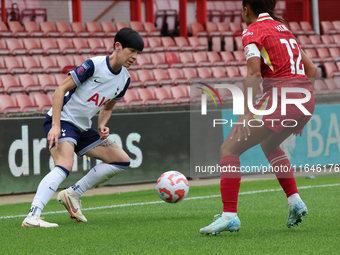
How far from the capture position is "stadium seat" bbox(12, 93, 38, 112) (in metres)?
10.3

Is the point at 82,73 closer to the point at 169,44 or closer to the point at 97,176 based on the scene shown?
the point at 97,176

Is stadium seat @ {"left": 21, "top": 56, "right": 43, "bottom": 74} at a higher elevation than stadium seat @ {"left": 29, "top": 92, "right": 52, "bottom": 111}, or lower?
higher

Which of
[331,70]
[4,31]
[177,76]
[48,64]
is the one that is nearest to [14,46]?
[4,31]

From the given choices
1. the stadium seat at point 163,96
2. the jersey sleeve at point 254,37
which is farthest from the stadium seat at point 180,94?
the jersey sleeve at point 254,37

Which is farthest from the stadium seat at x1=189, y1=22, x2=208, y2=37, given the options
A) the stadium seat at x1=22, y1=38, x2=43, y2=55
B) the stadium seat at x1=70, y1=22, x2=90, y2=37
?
the stadium seat at x1=22, y1=38, x2=43, y2=55

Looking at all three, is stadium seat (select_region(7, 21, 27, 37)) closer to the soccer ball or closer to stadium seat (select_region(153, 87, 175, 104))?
stadium seat (select_region(153, 87, 175, 104))

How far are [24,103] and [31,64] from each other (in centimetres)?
206

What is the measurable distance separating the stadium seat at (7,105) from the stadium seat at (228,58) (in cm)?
713

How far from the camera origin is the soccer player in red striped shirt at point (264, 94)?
12.4 ft

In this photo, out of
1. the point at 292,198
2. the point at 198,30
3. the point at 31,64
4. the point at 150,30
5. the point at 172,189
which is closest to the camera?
the point at 292,198

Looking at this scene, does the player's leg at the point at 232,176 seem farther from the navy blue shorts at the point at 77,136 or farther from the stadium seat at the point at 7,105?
the stadium seat at the point at 7,105

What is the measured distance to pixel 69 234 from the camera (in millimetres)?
4223

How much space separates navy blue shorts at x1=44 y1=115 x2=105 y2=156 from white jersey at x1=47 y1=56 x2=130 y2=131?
52 millimetres

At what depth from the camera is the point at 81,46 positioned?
13.5m
